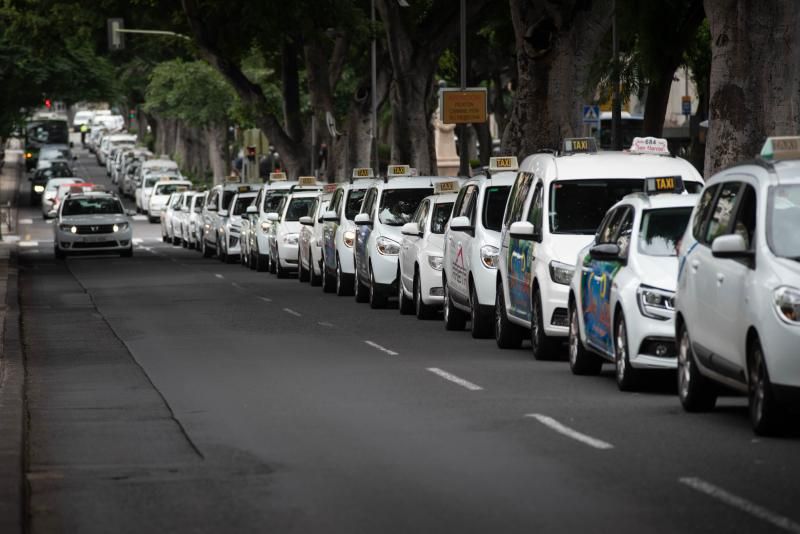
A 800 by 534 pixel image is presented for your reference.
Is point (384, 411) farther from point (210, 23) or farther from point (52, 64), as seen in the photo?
point (52, 64)

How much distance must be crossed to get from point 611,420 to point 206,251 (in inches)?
1467

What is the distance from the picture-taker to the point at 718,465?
10766mm

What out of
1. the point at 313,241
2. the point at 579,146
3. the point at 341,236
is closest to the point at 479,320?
the point at 579,146

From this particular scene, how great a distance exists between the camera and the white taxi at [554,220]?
17.6m

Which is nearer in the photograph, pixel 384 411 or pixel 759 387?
pixel 759 387

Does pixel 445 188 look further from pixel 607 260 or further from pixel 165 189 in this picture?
pixel 165 189

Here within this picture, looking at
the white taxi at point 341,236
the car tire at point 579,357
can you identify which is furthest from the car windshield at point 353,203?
the car tire at point 579,357

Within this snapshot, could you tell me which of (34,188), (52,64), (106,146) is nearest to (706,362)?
(52,64)

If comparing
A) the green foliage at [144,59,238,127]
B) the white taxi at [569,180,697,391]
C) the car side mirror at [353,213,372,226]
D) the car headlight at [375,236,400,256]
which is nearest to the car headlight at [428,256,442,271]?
the car headlight at [375,236,400,256]

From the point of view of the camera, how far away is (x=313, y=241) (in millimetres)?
32906

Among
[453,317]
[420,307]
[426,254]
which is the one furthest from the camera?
[420,307]

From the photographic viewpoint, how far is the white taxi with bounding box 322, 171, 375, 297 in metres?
29.6

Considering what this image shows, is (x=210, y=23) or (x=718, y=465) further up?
(x=210, y=23)

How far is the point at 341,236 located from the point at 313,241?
336cm
